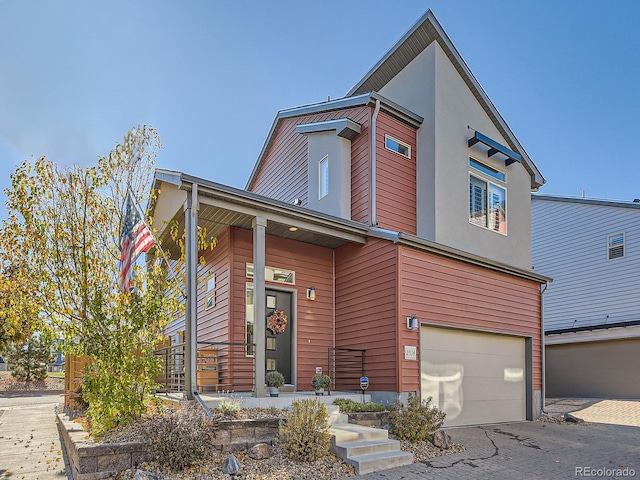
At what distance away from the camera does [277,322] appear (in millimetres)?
9766

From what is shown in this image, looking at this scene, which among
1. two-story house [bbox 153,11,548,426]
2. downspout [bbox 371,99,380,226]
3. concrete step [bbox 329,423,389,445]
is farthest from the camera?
downspout [bbox 371,99,380,226]

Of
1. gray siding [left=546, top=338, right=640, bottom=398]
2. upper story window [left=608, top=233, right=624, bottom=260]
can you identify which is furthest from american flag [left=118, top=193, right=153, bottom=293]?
upper story window [left=608, top=233, right=624, bottom=260]

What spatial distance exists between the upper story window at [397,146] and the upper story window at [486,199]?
1.84 m

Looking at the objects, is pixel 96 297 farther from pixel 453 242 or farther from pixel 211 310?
pixel 453 242

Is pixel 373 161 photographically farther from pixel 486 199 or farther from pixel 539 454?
pixel 539 454

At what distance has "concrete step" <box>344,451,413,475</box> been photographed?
6305 millimetres

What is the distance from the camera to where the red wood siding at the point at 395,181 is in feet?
36.2

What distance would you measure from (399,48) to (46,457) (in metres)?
11.6

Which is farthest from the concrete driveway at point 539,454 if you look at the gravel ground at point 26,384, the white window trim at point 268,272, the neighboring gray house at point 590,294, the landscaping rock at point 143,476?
the gravel ground at point 26,384

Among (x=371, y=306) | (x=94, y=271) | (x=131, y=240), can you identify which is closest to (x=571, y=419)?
(x=371, y=306)

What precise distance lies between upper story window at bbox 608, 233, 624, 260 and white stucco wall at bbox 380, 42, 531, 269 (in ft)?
18.5

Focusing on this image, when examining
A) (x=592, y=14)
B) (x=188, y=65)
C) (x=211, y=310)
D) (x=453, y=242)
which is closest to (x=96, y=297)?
(x=211, y=310)

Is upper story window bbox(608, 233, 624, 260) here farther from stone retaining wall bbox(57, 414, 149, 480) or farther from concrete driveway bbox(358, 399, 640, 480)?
stone retaining wall bbox(57, 414, 149, 480)

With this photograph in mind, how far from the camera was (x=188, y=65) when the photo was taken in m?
15.3
